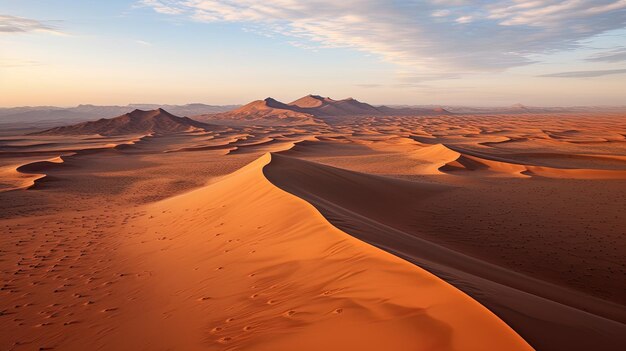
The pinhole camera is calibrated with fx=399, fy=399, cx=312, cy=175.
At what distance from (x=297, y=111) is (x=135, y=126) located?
69097 millimetres

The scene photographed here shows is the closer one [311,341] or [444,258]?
[311,341]

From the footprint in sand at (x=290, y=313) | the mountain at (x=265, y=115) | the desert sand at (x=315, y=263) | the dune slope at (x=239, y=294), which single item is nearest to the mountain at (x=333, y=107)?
the mountain at (x=265, y=115)

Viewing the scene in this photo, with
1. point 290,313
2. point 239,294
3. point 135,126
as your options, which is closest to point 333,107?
point 135,126

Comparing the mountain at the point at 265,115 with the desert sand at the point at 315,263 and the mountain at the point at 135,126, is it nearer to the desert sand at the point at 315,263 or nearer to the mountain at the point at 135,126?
the mountain at the point at 135,126

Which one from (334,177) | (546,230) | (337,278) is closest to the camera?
(337,278)

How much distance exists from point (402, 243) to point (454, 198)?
684cm

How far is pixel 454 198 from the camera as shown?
43.3 ft

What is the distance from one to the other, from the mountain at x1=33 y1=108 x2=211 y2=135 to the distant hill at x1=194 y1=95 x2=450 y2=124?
3681 centimetres

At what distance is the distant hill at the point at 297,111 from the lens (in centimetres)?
10806

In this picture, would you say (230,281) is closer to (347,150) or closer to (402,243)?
(402,243)

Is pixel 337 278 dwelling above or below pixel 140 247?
above

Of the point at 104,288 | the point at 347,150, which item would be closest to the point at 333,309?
the point at 104,288

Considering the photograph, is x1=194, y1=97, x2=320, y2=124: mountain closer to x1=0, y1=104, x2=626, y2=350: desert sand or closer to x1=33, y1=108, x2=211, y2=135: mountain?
x1=33, y1=108, x2=211, y2=135: mountain

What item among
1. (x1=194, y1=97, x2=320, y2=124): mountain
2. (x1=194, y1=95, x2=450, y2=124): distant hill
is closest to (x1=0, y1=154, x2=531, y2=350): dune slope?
(x1=194, y1=95, x2=450, y2=124): distant hill
